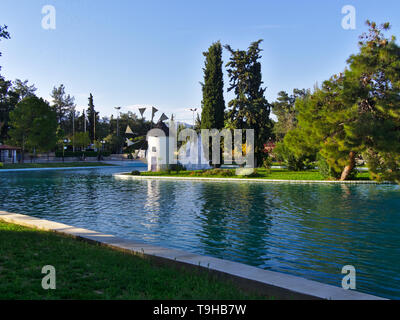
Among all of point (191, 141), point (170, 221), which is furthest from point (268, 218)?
point (191, 141)

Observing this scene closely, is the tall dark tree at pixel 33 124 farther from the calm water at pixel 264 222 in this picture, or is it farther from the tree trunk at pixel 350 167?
the tree trunk at pixel 350 167

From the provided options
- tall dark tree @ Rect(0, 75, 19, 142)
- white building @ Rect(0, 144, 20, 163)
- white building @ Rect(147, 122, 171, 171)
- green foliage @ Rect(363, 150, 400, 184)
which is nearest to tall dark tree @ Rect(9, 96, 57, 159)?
white building @ Rect(0, 144, 20, 163)

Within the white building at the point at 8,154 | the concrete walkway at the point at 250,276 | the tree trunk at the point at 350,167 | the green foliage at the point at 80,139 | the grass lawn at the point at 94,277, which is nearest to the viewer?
the grass lawn at the point at 94,277

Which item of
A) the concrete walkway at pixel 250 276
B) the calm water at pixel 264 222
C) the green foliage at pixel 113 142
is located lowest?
the calm water at pixel 264 222

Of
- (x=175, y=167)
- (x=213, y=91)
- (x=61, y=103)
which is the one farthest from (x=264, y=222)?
(x=61, y=103)

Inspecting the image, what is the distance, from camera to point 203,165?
37.3 meters

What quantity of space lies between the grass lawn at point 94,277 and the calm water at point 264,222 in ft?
8.66

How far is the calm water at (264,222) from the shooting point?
7891 mm

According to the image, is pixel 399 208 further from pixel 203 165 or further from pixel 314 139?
pixel 203 165

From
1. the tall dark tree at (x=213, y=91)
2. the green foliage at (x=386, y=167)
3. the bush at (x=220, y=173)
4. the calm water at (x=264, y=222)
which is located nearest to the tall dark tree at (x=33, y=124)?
the tall dark tree at (x=213, y=91)

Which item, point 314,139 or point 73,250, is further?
point 314,139

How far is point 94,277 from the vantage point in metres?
5.43
